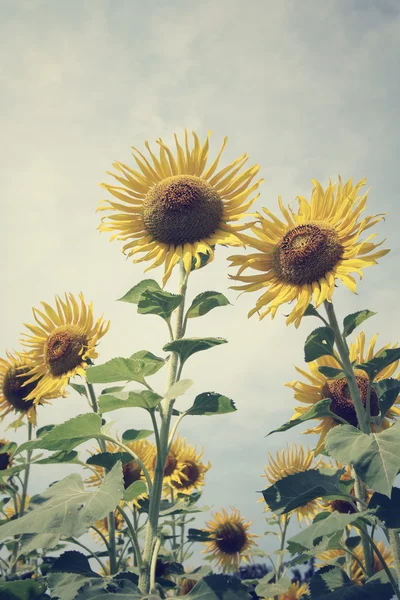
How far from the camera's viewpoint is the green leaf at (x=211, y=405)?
7.91 feet

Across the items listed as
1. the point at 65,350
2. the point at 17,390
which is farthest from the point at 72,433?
the point at 17,390

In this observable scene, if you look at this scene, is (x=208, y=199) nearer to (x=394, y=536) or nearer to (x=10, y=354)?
(x=394, y=536)

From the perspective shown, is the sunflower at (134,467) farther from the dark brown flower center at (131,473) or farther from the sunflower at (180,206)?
the sunflower at (180,206)

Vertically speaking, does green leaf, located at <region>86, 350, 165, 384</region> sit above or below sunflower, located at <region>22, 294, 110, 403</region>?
below

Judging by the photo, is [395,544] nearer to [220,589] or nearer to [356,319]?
[220,589]

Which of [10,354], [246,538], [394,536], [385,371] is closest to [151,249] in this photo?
[385,371]

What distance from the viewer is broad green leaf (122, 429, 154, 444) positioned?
8.71ft

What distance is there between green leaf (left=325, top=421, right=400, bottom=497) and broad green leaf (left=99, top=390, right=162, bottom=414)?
71 cm

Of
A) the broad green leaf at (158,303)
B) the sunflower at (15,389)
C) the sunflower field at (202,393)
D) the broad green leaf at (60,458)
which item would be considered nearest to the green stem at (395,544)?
the sunflower field at (202,393)

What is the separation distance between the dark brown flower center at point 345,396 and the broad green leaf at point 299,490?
103cm

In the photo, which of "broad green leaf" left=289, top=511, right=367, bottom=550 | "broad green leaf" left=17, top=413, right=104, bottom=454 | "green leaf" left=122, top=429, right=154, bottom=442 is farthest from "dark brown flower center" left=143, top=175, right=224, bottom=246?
"broad green leaf" left=289, top=511, right=367, bottom=550

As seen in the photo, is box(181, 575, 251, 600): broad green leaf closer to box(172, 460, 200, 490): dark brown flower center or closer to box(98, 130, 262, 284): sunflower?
box(98, 130, 262, 284): sunflower

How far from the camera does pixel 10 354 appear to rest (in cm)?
511

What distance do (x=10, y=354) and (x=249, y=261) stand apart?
9.92 ft
